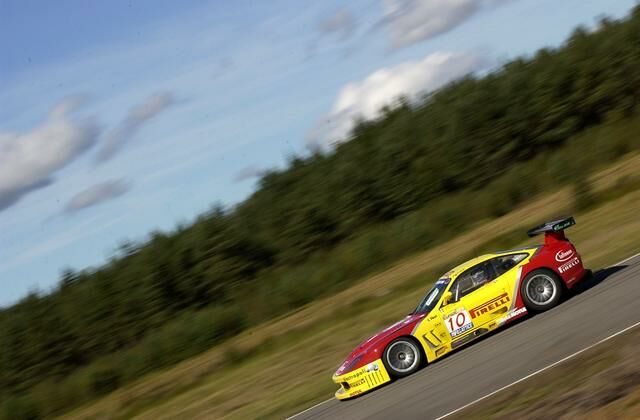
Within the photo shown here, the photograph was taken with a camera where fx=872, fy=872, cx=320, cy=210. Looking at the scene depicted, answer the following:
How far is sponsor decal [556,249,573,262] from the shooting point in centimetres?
1368

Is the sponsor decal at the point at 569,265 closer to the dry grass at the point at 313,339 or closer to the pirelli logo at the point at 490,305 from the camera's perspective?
the pirelli logo at the point at 490,305

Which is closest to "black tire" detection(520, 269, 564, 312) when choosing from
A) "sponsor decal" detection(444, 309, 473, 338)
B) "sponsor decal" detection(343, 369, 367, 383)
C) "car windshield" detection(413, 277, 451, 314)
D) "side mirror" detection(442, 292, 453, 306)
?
"sponsor decal" detection(444, 309, 473, 338)

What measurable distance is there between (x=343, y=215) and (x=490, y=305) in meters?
26.2

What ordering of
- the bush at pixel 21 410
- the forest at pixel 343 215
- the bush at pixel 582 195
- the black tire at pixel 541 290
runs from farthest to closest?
the forest at pixel 343 215 < the bush at pixel 21 410 < the bush at pixel 582 195 < the black tire at pixel 541 290

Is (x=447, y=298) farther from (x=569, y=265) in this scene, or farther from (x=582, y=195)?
(x=582, y=195)

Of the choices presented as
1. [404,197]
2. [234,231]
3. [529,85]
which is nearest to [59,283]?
[234,231]

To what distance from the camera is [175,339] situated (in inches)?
1118

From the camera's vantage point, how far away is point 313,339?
69.8ft

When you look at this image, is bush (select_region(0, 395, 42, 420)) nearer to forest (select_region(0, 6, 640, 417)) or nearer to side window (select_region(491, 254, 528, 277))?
forest (select_region(0, 6, 640, 417))

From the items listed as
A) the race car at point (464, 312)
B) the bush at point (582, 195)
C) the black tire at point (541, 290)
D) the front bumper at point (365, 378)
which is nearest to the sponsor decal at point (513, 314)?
the race car at point (464, 312)

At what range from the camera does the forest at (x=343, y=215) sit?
32.0m

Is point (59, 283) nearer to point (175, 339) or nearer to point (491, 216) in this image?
point (175, 339)

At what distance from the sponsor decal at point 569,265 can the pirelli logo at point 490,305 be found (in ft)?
3.30

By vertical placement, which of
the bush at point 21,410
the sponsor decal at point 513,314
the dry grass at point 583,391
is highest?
the bush at point 21,410
